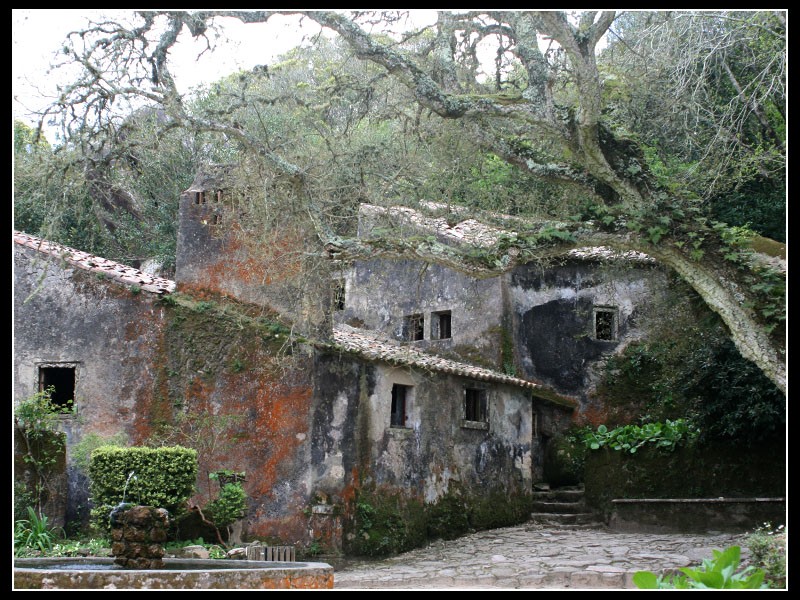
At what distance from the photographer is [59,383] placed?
18.8 metres

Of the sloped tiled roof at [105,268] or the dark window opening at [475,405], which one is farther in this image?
the dark window opening at [475,405]

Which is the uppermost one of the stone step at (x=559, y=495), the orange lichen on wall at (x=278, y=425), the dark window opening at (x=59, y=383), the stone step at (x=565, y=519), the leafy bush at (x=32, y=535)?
the dark window opening at (x=59, y=383)

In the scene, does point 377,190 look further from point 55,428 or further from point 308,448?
point 55,428

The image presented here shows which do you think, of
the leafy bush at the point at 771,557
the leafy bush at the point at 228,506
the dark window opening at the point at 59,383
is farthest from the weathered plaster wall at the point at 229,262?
the leafy bush at the point at 771,557

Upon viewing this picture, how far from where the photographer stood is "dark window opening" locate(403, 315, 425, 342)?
23859mm

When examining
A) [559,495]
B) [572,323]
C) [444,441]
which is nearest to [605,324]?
[572,323]

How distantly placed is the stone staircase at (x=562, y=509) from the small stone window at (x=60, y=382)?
1034 cm

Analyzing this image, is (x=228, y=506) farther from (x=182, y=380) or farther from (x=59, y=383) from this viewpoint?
(x=59, y=383)

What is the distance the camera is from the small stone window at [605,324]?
23.4 m

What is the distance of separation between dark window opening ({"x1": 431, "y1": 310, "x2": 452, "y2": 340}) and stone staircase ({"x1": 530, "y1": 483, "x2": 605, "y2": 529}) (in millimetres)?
4398

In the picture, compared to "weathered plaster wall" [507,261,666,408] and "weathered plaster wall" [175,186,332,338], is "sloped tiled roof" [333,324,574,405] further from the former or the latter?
"weathered plaster wall" [507,261,666,408]

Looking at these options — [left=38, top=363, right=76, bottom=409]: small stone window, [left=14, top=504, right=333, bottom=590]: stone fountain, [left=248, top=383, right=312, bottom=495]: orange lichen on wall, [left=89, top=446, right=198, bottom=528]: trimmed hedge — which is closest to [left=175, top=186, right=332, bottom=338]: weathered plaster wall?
[left=248, top=383, right=312, bottom=495]: orange lichen on wall

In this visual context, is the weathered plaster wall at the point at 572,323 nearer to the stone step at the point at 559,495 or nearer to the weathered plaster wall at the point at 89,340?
the stone step at the point at 559,495
